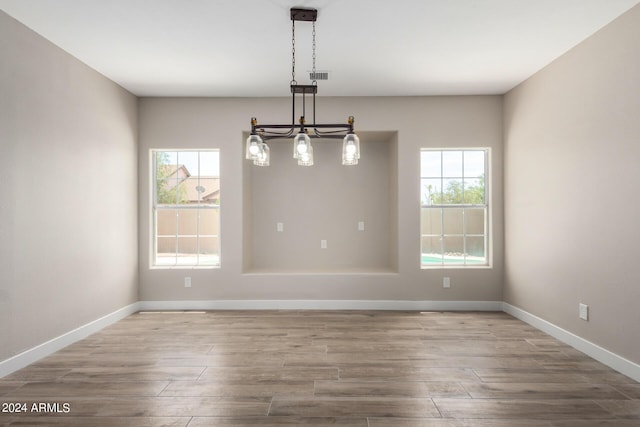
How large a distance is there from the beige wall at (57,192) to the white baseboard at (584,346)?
15.8 ft

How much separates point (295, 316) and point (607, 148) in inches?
140

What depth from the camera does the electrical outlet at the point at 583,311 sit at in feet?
11.0

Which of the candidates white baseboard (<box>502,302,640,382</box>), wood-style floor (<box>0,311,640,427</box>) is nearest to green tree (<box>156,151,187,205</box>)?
wood-style floor (<box>0,311,640,427</box>)

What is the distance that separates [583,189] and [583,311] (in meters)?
1.12

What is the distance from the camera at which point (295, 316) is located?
14.9 ft

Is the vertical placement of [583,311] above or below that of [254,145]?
below

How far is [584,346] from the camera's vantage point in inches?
132

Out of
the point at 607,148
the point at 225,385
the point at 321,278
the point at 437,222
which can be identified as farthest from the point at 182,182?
the point at 607,148

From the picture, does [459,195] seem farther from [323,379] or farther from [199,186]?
[199,186]

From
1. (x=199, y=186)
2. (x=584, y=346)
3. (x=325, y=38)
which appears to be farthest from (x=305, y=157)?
(x=584, y=346)

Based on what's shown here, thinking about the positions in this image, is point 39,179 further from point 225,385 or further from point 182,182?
point 225,385

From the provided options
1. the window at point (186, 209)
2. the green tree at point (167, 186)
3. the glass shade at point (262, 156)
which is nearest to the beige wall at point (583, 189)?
the glass shade at point (262, 156)

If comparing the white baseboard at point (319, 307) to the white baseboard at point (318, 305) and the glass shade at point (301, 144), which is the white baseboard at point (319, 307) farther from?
the glass shade at point (301, 144)

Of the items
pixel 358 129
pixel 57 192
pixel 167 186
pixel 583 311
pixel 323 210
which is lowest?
pixel 583 311
